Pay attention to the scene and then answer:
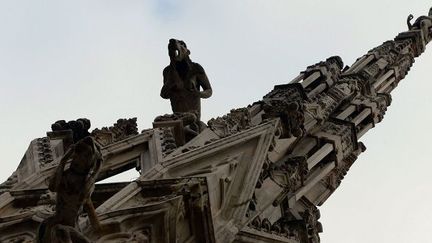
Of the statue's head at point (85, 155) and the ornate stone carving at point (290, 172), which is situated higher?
the ornate stone carving at point (290, 172)

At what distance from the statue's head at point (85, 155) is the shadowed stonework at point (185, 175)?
1 centimetres

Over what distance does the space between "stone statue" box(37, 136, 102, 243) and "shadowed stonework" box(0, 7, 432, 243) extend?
0.04ft

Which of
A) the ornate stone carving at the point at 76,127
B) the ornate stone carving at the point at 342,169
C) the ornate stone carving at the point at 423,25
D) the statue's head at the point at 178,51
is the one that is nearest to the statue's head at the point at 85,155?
the ornate stone carving at the point at 76,127

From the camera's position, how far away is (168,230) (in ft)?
46.2

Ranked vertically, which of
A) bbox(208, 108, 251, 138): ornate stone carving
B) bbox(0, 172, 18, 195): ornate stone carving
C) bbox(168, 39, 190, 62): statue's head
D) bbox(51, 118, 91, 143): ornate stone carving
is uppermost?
bbox(168, 39, 190, 62): statue's head

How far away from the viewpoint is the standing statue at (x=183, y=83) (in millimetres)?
21922

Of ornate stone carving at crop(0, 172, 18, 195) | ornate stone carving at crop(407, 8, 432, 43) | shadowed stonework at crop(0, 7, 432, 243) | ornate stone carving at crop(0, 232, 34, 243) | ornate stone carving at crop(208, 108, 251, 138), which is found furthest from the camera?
ornate stone carving at crop(407, 8, 432, 43)

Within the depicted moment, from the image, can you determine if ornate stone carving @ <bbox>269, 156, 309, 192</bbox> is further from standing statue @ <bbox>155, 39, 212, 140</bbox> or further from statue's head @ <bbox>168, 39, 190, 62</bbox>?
statue's head @ <bbox>168, 39, 190, 62</bbox>

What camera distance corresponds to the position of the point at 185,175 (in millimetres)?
16531

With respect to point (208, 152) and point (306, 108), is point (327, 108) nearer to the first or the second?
point (306, 108)

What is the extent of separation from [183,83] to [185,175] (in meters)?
6.10

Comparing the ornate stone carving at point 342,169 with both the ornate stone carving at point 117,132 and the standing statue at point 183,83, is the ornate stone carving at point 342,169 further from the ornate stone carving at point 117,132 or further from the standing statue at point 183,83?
the ornate stone carving at point 117,132

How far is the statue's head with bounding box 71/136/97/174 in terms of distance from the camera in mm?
12375

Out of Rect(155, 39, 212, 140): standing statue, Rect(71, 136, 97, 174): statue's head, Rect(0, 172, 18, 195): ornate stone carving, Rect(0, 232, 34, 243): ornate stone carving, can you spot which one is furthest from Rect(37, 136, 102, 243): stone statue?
Rect(155, 39, 212, 140): standing statue
